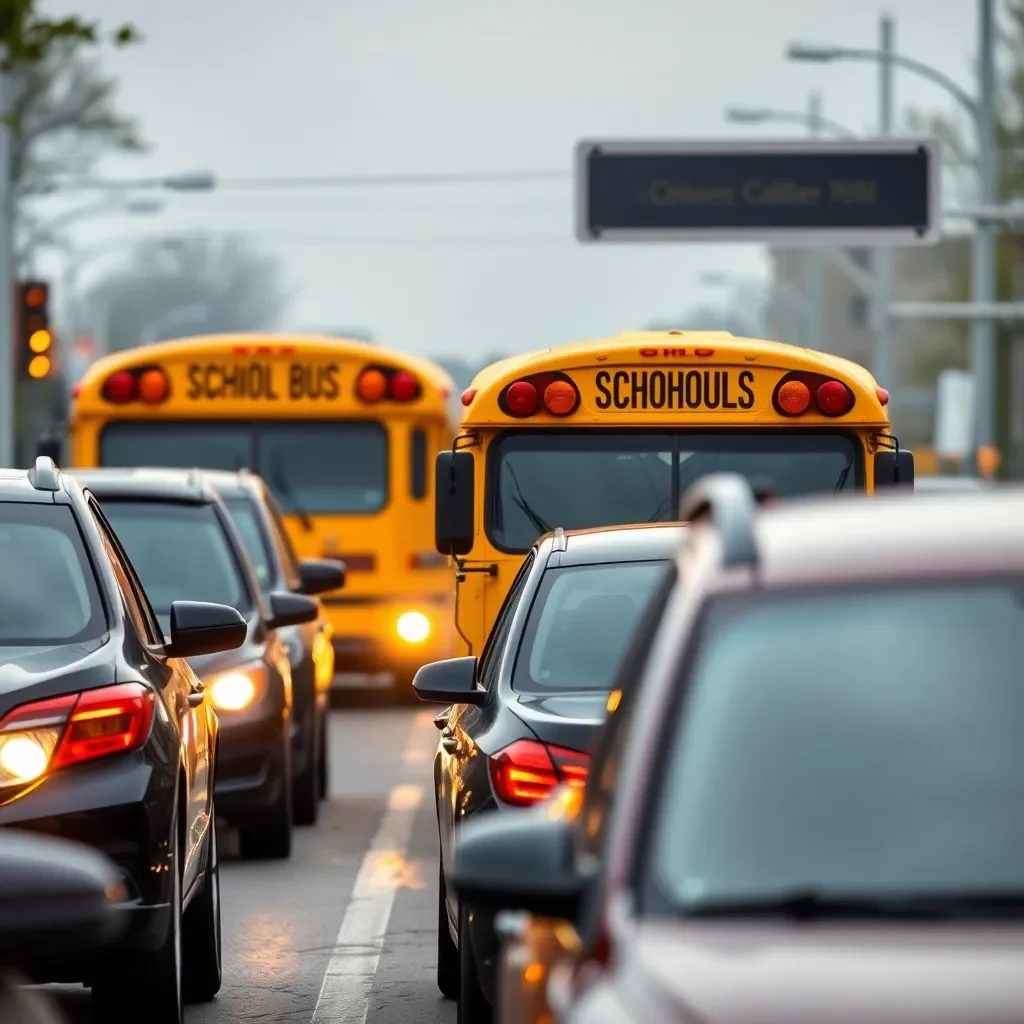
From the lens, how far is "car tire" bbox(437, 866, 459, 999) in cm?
894

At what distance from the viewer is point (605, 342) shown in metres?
13.2

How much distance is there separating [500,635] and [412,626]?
13.6 meters

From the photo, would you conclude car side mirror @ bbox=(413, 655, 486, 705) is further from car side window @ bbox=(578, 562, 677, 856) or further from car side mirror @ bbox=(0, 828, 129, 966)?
car side mirror @ bbox=(0, 828, 129, 966)

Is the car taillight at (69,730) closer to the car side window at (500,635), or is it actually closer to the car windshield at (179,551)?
the car side window at (500,635)

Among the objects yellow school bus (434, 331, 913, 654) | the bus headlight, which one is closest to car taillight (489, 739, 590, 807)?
yellow school bus (434, 331, 913, 654)

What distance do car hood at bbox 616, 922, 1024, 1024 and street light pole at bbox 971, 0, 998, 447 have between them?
125 feet

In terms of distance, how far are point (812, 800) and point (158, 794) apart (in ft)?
11.9

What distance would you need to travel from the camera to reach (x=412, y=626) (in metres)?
22.6

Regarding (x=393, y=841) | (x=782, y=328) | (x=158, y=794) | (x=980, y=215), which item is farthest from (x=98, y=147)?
(x=158, y=794)

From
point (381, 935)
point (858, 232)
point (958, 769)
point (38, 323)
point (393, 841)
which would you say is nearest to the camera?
point (958, 769)

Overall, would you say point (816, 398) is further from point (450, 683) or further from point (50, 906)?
point (50, 906)

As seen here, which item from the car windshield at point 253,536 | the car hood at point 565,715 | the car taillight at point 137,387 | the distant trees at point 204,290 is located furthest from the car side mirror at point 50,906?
the distant trees at point 204,290

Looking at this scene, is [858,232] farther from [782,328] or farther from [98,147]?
[782,328]

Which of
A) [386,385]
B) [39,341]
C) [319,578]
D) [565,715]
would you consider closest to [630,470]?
[319,578]
